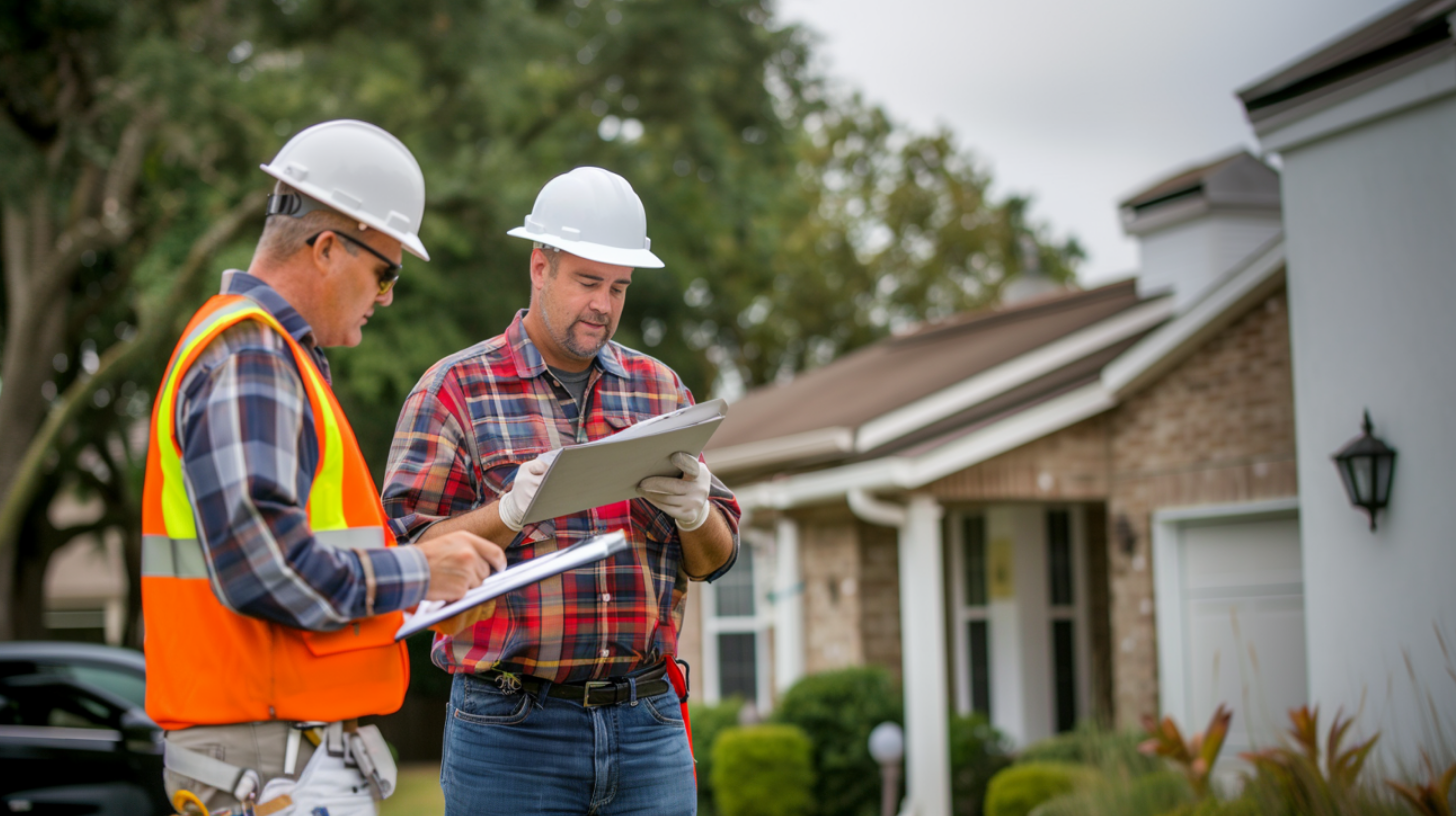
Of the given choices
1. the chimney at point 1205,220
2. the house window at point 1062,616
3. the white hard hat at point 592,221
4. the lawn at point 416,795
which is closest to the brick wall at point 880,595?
the house window at point 1062,616

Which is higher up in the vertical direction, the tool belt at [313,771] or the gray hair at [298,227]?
the gray hair at [298,227]

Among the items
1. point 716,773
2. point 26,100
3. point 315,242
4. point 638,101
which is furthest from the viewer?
point 638,101

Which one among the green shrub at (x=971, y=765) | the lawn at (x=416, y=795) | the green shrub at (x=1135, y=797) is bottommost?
the lawn at (x=416, y=795)

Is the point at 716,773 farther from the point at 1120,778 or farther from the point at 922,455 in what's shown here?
the point at 1120,778

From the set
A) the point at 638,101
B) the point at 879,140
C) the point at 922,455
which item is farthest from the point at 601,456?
the point at 879,140

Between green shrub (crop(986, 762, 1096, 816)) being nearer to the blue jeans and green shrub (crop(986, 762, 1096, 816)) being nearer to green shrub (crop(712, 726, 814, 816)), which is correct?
green shrub (crop(712, 726, 814, 816))

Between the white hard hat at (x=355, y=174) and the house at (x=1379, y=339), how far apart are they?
5146 mm

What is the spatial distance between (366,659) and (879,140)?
2649 centimetres

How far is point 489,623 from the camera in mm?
2771

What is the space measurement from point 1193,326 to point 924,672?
3.16 m

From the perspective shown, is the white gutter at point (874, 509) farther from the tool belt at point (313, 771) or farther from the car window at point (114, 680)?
the tool belt at point (313, 771)

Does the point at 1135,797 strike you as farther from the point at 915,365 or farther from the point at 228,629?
the point at 915,365

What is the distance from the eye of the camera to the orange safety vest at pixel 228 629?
2.00 metres

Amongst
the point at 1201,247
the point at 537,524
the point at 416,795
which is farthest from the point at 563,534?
the point at 416,795
